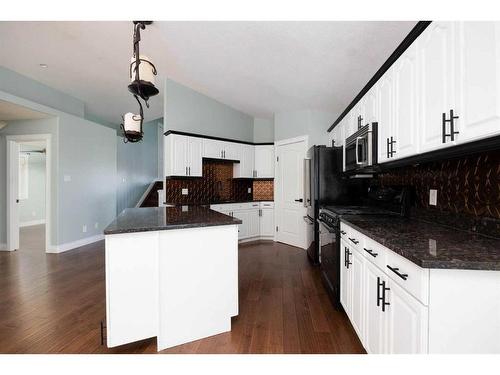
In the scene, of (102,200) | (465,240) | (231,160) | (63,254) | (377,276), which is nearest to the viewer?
(465,240)

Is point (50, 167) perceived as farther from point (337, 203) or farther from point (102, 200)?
point (337, 203)

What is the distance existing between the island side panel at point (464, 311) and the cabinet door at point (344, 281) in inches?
42.4

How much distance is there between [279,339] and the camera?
76.5 inches

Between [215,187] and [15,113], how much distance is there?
3.54 m

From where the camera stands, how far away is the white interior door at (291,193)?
4.83m

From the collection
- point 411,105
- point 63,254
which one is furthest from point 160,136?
point 411,105

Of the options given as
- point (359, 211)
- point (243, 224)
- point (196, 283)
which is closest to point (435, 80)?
point (359, 211)

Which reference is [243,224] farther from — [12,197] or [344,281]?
[12,197]

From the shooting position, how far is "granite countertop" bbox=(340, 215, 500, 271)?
992 millimetres

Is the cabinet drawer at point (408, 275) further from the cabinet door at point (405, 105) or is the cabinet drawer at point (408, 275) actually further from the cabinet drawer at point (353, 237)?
the cabinet door at point (405, 105)

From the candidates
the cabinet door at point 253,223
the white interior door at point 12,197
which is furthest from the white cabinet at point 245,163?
the white interior door at point 12,197

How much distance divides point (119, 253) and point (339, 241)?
181 centimetres

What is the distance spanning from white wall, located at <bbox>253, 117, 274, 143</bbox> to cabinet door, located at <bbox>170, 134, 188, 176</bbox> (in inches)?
76.5

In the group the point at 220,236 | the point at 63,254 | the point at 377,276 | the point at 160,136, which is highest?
the point at 160,136
